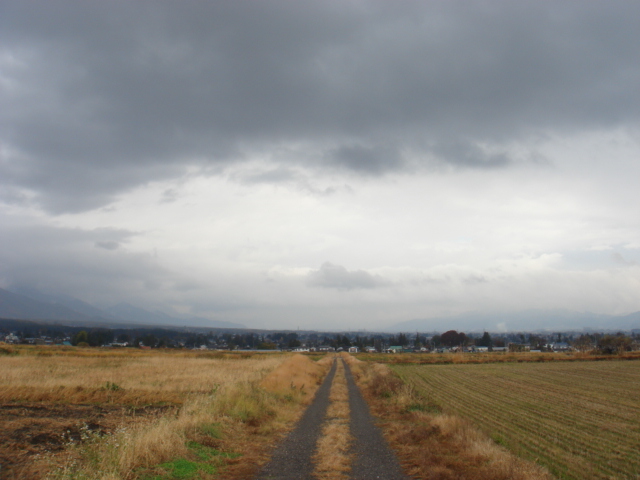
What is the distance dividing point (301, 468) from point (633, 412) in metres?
20.6

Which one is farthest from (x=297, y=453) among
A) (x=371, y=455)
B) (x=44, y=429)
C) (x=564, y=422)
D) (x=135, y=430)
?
(x=564, y=422)

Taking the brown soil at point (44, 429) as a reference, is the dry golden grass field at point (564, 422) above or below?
below

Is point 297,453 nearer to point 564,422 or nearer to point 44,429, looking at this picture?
point 44,429

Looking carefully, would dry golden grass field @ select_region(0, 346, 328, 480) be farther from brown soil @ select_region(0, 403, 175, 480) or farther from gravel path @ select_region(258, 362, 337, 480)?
gravel path @ select_region(258, 362, 337, 480)

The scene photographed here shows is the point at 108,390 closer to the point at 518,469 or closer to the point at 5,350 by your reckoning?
the point at 518,469

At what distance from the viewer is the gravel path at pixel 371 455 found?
33.5ft

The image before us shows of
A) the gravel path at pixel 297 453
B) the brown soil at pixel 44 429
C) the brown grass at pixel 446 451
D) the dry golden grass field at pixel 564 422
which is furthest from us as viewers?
the dry golden grass field at pixel 564 422

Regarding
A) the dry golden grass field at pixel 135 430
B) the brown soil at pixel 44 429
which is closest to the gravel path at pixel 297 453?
the dry golden grass field at pixel 135 430

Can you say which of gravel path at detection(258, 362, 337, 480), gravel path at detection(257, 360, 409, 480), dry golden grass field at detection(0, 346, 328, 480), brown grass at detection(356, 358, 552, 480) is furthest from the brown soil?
brown grass at detection(356, 358, 552, 480)

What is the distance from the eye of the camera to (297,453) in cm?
1229

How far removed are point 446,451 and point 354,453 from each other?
9.02ft

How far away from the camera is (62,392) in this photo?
2128 centimetres

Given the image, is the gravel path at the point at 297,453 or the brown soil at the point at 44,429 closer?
the brown soil at the point at 44,429

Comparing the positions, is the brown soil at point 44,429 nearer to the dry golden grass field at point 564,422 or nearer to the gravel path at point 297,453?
the gravel path at point 297,453
